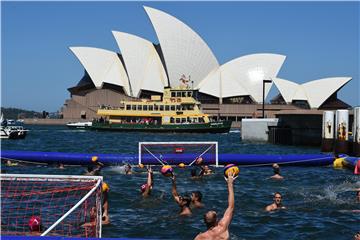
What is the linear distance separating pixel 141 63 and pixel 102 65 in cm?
848

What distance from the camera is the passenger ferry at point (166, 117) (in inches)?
2184

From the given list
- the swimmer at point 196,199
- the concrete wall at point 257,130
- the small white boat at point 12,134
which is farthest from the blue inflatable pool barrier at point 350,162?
the small white boat at point 12,134

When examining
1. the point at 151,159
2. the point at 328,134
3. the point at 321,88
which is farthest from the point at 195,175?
the point at 321,88

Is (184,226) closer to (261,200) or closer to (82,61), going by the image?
(261,200)

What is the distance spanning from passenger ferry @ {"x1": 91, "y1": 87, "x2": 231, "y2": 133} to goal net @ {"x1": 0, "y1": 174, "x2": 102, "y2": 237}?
4257 centimetres

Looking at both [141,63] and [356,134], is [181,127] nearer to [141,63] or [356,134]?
[141,63]

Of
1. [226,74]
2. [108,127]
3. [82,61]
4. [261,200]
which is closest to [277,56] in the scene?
[226,74]

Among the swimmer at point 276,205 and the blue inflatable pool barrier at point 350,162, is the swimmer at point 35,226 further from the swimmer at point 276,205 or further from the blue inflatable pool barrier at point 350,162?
the blue inflatable pool barrier at point 350,162

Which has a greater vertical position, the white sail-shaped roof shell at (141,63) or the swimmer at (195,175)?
the white sail-shaped roof shell at (141,63)

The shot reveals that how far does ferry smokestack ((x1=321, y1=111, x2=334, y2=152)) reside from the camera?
2797cm

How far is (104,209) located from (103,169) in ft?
29.3

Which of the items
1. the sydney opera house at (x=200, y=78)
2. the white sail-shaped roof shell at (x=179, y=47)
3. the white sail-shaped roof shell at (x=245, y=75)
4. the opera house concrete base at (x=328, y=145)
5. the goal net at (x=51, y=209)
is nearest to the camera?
the goal net at (x=51, y=209)

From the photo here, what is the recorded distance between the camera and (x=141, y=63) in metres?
79.8

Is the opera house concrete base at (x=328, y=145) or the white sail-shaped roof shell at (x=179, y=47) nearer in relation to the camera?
the opera house concrete base at (x=328, y=145)
